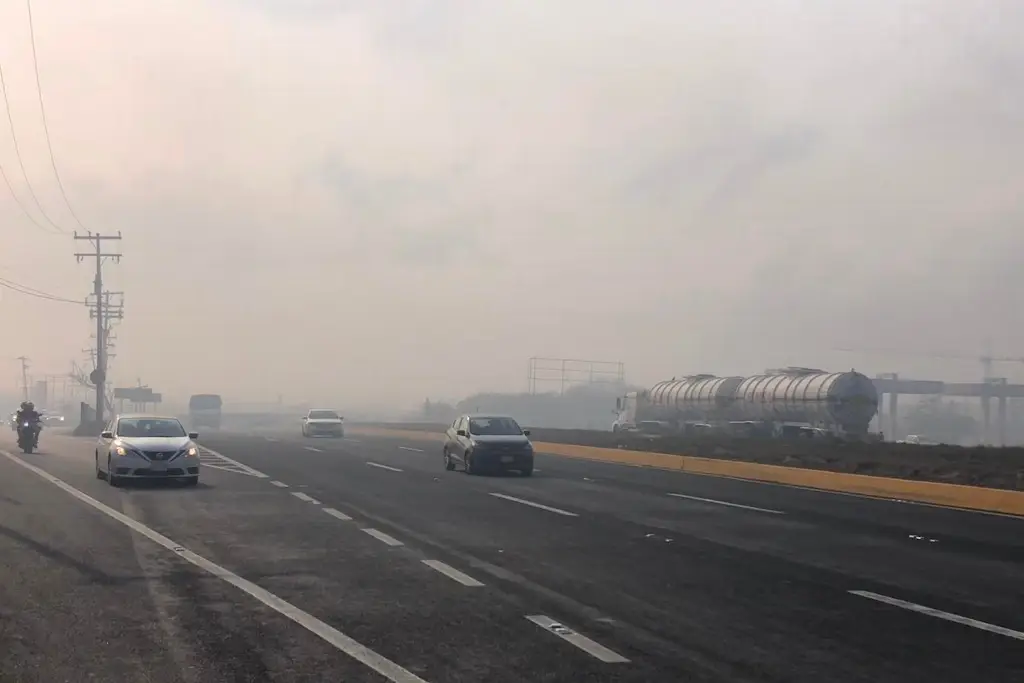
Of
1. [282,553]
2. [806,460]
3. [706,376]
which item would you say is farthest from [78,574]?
[706,376]

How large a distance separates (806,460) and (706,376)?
2729 centimetres

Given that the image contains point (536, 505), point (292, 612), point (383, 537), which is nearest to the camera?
point (292, 612)

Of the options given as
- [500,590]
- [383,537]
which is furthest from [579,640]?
[383,537]

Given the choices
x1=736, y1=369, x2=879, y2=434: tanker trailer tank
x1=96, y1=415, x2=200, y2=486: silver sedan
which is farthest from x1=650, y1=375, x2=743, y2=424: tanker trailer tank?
x1=96, y1=415, x2=200, y2=486: silver sedan

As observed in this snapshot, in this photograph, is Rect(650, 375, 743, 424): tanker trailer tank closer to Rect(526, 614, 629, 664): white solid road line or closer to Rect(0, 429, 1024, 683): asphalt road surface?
Rect(0, 429, 1024, 683): asphalt road surface

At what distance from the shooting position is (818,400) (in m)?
46.2

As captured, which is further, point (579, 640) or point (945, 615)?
point (945, 615)

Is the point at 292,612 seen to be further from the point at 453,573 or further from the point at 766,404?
the point at 766,404

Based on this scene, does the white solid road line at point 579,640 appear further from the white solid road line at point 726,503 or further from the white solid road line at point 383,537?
the white solid road line at point 726,503

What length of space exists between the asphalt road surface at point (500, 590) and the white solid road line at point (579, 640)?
4 cm

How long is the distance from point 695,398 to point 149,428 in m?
36.3

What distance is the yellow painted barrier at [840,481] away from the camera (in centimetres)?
2033

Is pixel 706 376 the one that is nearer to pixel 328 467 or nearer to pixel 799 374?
pixel 799 374

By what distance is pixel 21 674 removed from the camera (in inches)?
272
